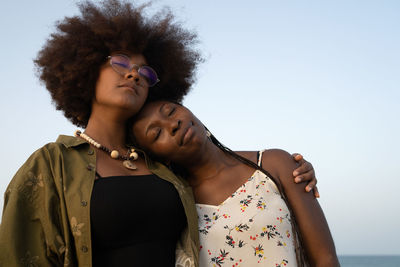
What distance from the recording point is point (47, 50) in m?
3.92

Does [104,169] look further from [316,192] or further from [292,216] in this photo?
[316,192]

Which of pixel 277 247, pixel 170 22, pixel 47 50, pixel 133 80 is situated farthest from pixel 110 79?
pixel 277 247

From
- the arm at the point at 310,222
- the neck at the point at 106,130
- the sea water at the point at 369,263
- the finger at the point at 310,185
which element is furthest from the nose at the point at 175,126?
the sea water at the point at 369,263

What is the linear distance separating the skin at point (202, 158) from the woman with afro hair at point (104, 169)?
0.13 m

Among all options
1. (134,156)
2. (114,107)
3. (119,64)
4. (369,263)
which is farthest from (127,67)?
(369,263)

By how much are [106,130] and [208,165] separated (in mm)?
895

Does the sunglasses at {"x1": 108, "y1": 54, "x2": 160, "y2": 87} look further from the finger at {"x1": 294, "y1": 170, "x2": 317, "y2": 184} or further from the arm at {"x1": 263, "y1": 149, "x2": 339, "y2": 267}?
the finger at {"x1": 294, "y1": 170, "x2": 317, "y2": 184}

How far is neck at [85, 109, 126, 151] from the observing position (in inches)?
144

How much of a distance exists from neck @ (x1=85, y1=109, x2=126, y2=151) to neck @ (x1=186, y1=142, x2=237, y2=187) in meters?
0.63

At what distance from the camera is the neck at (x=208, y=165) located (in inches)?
148

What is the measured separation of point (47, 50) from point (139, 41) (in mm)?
801

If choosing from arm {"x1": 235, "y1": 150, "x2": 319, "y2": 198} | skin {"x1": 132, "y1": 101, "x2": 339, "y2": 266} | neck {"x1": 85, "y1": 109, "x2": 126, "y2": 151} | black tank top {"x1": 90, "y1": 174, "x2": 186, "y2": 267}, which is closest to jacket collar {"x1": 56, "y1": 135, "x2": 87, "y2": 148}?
neck {"x1": 85, "y1": 109, "x2": 126, "y2": 151}

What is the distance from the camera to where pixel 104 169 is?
3256 millimetres

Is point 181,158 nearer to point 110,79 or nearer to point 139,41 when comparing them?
point 110,79
